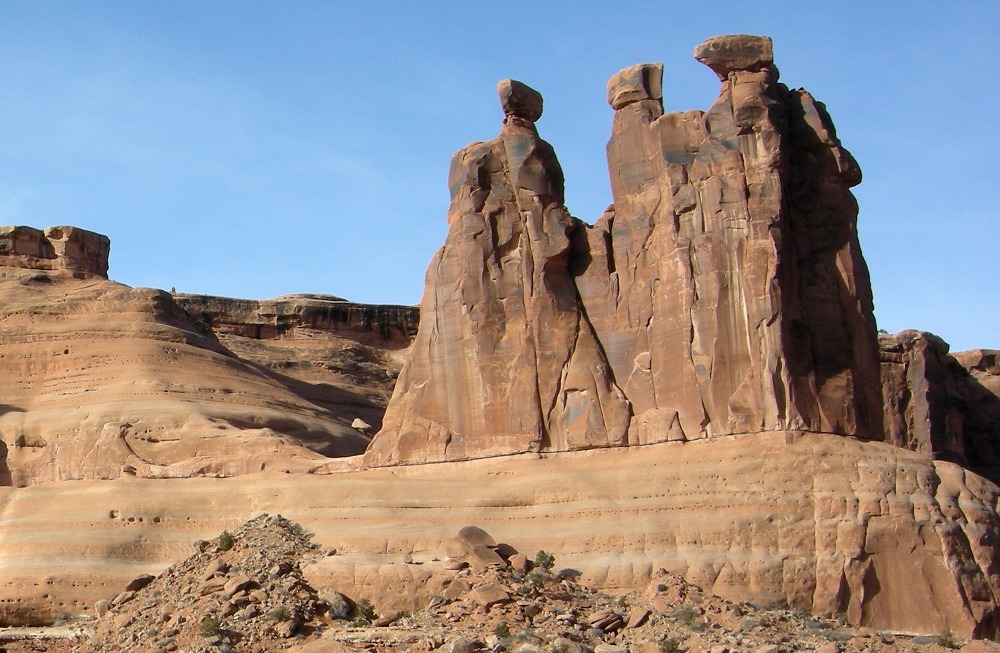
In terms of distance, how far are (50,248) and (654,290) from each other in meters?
26.2

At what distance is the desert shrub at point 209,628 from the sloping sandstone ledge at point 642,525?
2958mm

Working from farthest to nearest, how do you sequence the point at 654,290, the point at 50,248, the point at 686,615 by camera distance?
the point at 50,248 < the point at 654,290 < the point at 686,615

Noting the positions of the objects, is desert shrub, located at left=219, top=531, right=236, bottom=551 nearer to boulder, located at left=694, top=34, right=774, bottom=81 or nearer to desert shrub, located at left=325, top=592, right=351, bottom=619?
desert shrub, located at left=325, top=592, right=351, bottom=619

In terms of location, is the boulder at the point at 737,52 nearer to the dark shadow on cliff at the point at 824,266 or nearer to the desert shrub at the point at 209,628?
the dark shadow on cliff at the point at 824,266

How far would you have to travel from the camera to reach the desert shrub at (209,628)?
3244 centimetres

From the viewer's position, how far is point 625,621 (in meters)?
32.0

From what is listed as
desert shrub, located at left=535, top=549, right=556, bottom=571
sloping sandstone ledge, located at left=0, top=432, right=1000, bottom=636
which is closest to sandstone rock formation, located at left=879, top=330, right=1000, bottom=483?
sloping sandstone ledge, located at left=0, top=432, right=1000, bottom=636

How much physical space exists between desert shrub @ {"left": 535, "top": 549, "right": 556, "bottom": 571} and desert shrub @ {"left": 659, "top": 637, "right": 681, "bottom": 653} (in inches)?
160

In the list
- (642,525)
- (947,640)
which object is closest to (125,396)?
(642,525)

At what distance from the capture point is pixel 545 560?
34.2m

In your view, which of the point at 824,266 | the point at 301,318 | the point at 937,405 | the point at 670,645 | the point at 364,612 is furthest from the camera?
the point at 301,318

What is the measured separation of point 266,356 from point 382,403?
5.10m

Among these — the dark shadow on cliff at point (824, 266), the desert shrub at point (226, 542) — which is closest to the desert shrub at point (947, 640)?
the dark shadow on cliff at point (824, 266)

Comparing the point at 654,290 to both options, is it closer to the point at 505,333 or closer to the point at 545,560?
the point at 505,333
